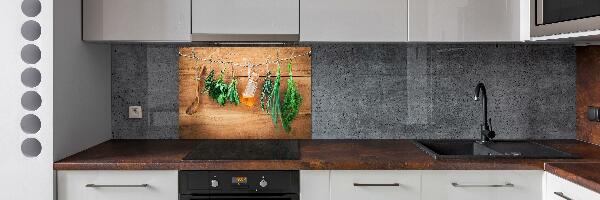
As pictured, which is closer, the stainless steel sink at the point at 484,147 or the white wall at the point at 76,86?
the white wall at the point at 76,86

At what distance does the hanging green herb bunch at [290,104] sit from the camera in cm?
299

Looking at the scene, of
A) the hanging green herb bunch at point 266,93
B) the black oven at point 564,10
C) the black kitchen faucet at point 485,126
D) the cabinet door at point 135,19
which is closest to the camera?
the black oven at point 564,10

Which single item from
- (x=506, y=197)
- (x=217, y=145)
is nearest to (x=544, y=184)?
(x=506, y=197)

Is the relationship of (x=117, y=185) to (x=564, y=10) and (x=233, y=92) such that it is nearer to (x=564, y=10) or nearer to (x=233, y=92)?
(x=233, y=92)

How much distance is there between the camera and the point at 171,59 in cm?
300

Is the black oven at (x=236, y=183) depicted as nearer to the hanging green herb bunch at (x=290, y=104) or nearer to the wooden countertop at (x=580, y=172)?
the hanging green herb bunch at (x=290, y=104)

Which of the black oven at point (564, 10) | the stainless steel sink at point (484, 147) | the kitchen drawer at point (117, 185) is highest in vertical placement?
the black oven at point (564, 10)

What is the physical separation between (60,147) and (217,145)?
2.28 feet

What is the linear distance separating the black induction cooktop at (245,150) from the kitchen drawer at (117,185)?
13cm

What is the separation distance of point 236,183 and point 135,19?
0.87 metres

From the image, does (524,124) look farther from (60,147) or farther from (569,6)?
(60,147)

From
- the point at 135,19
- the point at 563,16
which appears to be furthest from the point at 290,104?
the point at 563,16
